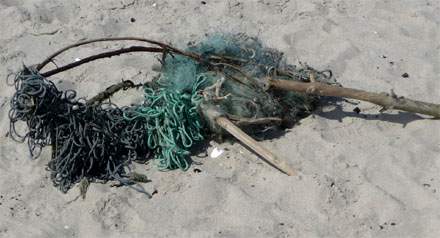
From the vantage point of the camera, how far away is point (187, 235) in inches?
139

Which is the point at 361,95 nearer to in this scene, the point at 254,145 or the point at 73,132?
the point at 254,145

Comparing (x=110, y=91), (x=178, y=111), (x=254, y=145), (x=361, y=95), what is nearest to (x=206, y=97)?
(x=178, y=111)

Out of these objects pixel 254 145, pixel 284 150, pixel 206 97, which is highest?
pixel 206 97

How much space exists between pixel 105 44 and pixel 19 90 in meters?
1.37

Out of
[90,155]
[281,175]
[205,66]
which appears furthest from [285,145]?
[90,155]

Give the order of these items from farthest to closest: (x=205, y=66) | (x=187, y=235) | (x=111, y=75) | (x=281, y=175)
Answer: (x=111, y=75), (x=205, y=66), (x=281, y=175), (x=187, y=235)

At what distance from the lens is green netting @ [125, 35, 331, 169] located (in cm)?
394

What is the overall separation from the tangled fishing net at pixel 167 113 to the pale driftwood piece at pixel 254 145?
0.07 metres

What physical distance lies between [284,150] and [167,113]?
0.62 m

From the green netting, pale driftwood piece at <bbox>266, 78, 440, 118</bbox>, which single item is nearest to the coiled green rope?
the green netting

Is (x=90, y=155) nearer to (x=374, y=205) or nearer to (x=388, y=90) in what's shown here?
(x=374, y=205)

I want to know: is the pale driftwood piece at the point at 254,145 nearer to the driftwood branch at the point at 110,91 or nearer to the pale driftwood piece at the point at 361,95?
the pale driftwood piece at the point at 361,95

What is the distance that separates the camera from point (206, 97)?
393cm

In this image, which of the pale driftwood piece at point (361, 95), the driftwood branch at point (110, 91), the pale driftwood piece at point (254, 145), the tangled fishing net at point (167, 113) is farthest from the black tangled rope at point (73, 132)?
the pale driftwood piece at point (361, 95)
